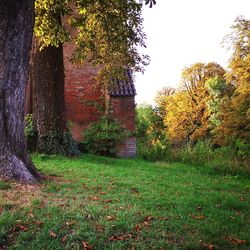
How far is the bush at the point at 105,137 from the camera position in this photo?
15.7 m

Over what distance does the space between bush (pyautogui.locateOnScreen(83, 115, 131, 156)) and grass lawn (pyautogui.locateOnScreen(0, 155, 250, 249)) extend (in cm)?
883

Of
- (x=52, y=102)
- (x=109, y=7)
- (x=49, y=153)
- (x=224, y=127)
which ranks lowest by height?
(x=49, y=153)

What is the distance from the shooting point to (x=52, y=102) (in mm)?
11875

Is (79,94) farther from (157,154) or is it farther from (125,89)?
(157,154)

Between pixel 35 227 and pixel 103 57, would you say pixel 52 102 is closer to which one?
pixel 103 57

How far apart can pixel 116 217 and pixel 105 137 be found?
1113 cm

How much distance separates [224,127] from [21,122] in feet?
30.9

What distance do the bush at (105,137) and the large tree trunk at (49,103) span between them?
12.4 feet

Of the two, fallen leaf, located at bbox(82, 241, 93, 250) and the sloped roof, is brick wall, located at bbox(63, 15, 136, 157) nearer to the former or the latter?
the sloped roof

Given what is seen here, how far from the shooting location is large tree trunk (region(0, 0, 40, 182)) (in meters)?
6.02

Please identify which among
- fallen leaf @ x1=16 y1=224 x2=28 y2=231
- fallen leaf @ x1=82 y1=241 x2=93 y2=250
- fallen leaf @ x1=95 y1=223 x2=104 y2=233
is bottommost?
fallen leaf @ x1=82 y1=241 x2=93 y2=250

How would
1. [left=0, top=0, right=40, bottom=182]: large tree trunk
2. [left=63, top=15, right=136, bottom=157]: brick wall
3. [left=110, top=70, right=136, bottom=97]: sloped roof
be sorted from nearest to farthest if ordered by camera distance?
1. [left=0, top=0, right=40, bottom=182]: large tree trunk
2. [left=110, top=70, right=136, bottom=97]: sloped roof
3. [left=63, top=15, right=136, bottom=157]: brick wall

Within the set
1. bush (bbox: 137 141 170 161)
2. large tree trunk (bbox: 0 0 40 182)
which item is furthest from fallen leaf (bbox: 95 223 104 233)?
bush (bbox: 137 141 170 161)

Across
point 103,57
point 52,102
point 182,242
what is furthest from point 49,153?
point 182,242
